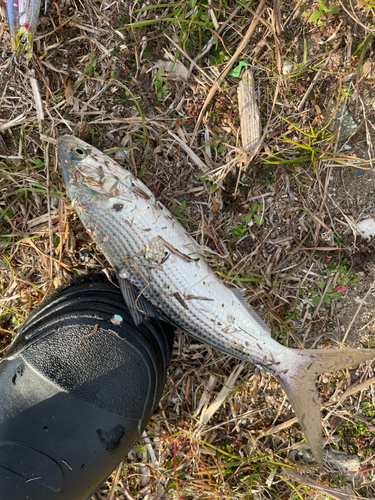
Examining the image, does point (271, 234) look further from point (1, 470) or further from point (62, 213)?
point (1, 470)

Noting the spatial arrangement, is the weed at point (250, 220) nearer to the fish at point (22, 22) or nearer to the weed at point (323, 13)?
the weed at point (323, 13)

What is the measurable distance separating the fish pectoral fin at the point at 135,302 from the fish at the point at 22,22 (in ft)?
7.00

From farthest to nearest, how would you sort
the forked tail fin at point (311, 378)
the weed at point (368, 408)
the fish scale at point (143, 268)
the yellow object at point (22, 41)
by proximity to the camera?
the weed at point (368, 408), the yellow object at point (22, 41), the forked tail fin at point (311, 378), the fish scale at point (143, 268)

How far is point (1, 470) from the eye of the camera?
2.78 meters

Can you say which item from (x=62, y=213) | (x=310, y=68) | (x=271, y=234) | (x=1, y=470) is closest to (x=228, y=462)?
(x=1, y=470)

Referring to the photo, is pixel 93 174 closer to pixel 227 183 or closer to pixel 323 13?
pixel 227 183

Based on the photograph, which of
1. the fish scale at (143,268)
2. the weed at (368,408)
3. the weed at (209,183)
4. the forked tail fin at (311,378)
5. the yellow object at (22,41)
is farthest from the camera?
the weed at (368,408)

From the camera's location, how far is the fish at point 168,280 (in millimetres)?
2738

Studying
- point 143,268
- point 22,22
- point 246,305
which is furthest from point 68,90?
point 246,305

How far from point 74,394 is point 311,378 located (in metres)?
1.91

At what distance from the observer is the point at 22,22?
2951mm

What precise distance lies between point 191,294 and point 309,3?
2.59 meters

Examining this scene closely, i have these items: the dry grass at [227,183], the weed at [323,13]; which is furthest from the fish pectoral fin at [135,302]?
the weed at [323,13]

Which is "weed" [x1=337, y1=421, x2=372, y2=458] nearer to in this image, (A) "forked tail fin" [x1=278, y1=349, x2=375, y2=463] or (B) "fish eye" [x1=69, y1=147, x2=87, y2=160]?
(A) "forked tail fin" [x1=278, y1=349, x2=375, y2=463]
